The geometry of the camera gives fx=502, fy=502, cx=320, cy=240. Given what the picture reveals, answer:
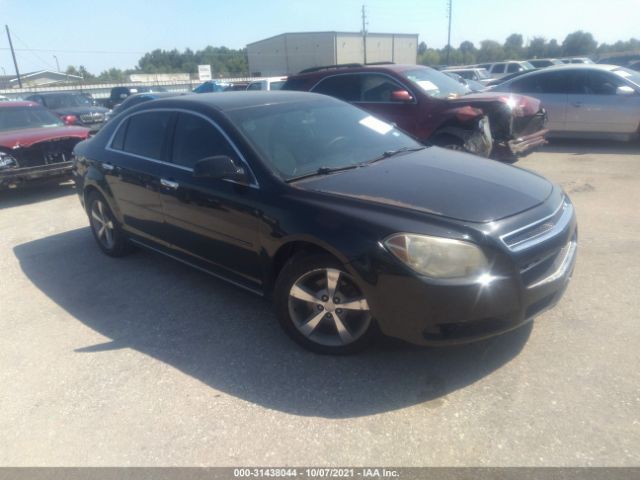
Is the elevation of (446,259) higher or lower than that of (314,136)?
lower

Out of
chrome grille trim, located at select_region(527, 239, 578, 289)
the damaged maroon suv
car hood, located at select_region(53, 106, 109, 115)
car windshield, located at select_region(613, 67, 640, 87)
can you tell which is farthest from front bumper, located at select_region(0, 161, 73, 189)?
car windshield, located at select_region(613, 67, 640, 87)

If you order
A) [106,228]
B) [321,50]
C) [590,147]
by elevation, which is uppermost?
[321,50]

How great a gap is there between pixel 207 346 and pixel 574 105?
9136 mm

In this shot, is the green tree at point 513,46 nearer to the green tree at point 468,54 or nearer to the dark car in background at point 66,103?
the green tree at point 468,54

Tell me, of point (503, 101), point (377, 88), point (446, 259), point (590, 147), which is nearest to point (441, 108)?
point (503, 101)

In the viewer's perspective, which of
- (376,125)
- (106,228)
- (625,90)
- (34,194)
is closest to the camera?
(376,125)

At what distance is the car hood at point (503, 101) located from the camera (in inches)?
298

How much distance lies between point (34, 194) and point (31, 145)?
4.56 feet

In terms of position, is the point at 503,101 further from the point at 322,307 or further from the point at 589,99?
the point at 322,307

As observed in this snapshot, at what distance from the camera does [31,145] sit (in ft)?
26.3

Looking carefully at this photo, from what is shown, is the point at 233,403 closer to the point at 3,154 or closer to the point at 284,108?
the point at 284,108

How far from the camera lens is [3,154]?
783 cm

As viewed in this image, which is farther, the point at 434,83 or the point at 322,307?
the point at 434,83

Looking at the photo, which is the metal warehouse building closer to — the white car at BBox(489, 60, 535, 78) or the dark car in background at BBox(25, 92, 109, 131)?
the white car at BBox(489, 60, 535, 78)
